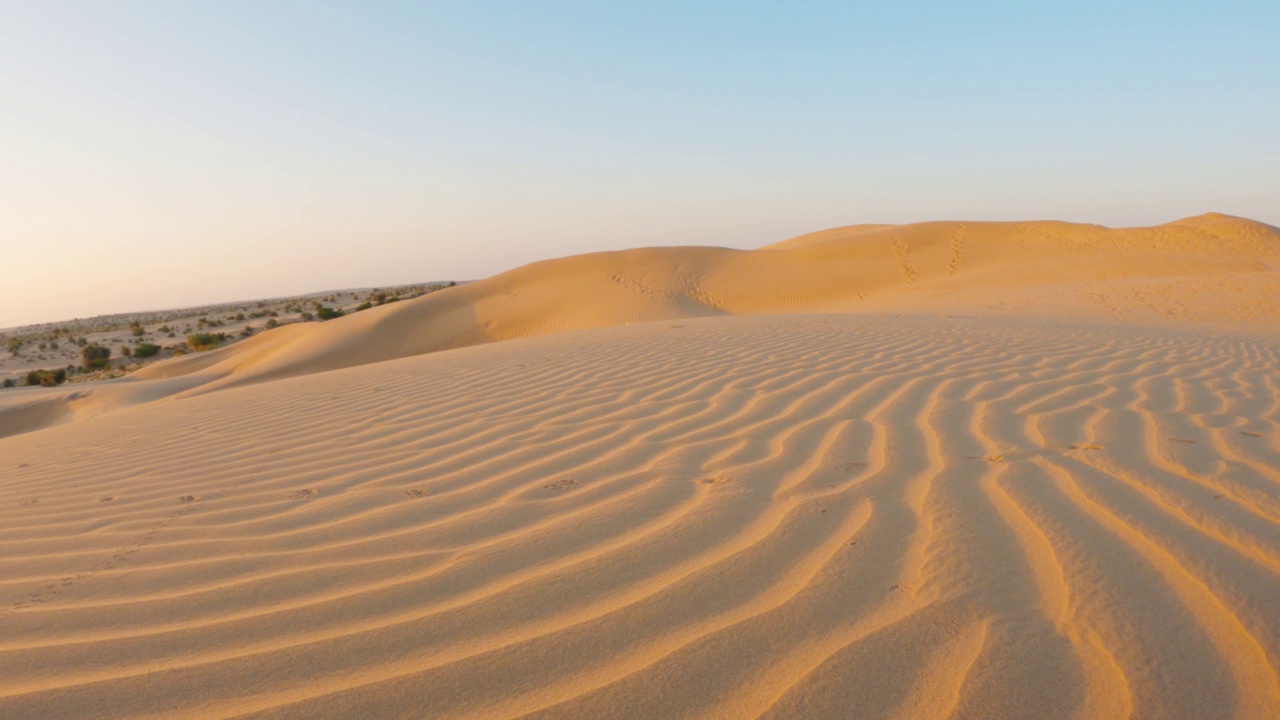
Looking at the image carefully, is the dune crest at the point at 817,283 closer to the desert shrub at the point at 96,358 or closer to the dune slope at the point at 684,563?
the desert shrub at the point at 96,358

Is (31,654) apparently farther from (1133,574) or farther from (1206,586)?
(1206,586)

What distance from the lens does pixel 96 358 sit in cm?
2330

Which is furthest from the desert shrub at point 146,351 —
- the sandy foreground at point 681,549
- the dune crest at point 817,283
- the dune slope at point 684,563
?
the dune slope at point 684,563

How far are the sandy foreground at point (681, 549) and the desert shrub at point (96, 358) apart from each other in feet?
68.2

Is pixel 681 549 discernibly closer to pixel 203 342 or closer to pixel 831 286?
pixel 831 286

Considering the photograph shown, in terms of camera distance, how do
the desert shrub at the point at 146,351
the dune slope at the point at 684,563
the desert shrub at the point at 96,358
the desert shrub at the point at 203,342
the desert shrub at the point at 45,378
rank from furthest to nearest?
the desert shrub at the point at 146,351 → the desert shrub at the point at 203,342 → the desert shrub at the point at 96,358 → the desert shrub at the point at 45,378 → the dune slope at the point at 684,563

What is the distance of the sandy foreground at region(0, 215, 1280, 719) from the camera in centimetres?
163

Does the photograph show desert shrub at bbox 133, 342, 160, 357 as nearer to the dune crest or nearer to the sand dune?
the sand dune

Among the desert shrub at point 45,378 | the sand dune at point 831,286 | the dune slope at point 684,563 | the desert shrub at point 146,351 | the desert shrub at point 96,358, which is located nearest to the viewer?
the dune slope at point 684,563

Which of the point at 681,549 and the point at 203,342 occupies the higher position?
the point at 203,342

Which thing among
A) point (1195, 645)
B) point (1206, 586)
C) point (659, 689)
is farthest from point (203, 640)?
point (1206, 586)

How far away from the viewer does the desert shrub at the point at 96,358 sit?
2286 cm

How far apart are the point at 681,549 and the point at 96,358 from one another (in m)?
27.0

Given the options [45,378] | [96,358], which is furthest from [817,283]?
[96,358]
